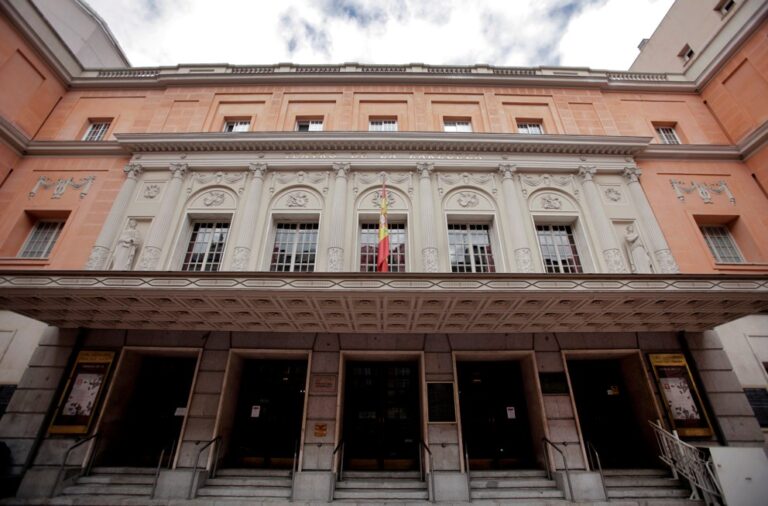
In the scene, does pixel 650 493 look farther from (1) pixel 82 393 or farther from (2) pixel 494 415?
(1) pixel 82 393

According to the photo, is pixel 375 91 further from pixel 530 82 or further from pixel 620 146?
pixel 620 146

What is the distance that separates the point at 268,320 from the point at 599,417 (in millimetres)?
10370

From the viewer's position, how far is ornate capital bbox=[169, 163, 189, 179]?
41.3 feet

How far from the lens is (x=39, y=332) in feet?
33.5

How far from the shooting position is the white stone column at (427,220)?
35.4 ft

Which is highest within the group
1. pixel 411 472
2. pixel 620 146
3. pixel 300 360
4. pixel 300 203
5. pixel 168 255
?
pixel 620 146

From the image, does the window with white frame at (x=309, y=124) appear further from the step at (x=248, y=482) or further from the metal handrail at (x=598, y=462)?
the metal handrail at (x=598, y=462)

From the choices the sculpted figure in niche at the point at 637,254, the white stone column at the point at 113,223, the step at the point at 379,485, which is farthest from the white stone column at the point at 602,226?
the white stone column at the point at 113,223

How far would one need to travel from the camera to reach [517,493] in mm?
8109

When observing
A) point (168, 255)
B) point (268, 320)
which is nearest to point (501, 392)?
point (268, 320)

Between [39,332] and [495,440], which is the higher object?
[39,332]

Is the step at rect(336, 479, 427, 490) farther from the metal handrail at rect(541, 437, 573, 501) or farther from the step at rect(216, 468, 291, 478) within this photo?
the metal handrail at rect(541, 437, 573, 501)

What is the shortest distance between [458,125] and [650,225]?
8.21 meters

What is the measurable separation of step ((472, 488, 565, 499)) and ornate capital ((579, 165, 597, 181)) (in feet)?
34.0
